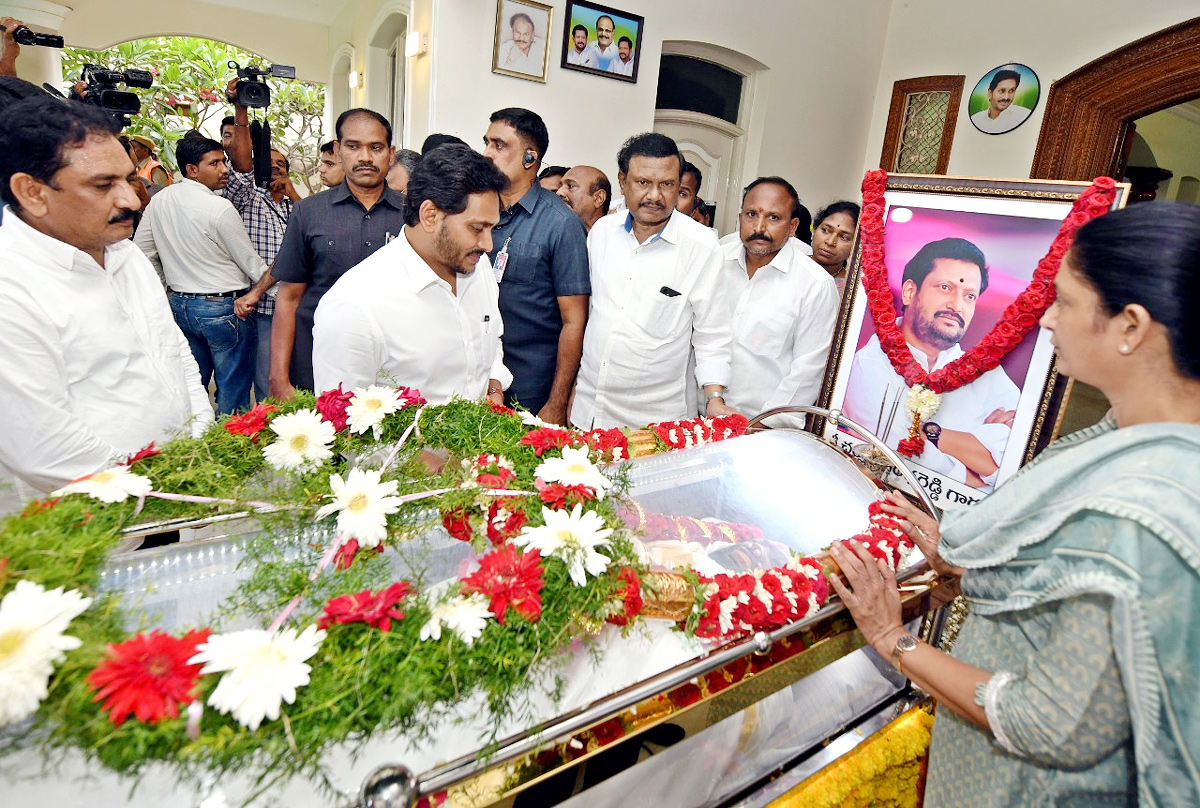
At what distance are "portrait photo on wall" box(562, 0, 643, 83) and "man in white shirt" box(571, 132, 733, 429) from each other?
3479mm

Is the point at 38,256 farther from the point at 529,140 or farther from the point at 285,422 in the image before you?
the point at 529,140

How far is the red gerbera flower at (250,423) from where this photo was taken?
1705 mm

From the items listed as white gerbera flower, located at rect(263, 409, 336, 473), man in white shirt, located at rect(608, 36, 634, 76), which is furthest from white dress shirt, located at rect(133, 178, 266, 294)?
man in white shirt, located at rect(608, 36, 634, 76)

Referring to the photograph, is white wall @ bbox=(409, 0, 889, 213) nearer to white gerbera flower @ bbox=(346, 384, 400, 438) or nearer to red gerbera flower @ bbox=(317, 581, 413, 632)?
white gerbera flower @ bbox=(346, 384, 400, 438)

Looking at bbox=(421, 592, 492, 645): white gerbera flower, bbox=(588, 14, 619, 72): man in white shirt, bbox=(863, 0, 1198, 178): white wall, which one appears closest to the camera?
bbox=(421, 592, 492, 645): white gerbera flower

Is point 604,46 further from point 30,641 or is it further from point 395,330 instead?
point 30,641

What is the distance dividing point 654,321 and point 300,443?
1.97 meters

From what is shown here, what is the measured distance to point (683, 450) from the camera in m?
2.12

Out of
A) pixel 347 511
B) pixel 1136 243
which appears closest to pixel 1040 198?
pixel 1136 243

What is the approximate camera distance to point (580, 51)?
633cm

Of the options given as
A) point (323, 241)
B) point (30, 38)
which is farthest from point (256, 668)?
point (30, 38)

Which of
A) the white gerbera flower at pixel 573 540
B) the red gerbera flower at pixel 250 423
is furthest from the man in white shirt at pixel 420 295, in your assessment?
the white gerbera flower at pixel 573 540

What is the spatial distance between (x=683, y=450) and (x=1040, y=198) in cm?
133

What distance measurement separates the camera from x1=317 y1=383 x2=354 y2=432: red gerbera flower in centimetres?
181
